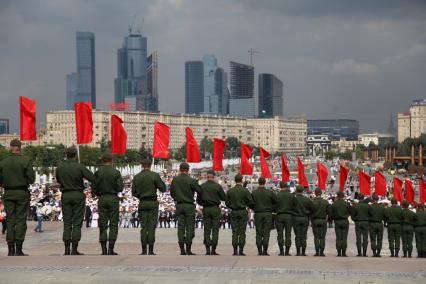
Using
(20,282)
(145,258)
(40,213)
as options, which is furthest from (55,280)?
(40,213)

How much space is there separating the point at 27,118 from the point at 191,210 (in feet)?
22.3

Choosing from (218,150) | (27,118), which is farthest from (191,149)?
(27,118)

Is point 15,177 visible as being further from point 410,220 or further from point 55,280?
point 410,220

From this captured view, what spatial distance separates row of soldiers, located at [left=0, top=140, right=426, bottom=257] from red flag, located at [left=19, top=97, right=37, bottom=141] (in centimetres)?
498

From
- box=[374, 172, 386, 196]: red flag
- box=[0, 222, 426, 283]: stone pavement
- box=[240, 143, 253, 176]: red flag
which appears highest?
box=[240, 143, 253, 176]: red flag

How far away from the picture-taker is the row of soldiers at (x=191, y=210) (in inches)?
574

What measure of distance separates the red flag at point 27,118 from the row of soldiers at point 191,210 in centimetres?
498

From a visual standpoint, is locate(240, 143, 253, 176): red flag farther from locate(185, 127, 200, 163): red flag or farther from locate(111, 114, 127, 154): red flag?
locate(111, 114, 127, 154): red flag

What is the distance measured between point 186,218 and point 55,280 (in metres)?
5.07

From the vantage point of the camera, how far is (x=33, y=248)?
21.8 m

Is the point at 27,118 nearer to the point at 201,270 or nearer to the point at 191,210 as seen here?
the point at 191,210

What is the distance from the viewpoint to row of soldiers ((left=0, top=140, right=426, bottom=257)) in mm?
14581

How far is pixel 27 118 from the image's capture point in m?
21.0

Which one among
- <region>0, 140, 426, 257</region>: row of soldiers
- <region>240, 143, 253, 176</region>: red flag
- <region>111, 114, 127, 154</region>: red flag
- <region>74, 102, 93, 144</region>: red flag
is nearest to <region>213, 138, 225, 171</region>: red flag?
<region>240, 143, 253, 176</region>: red flag
